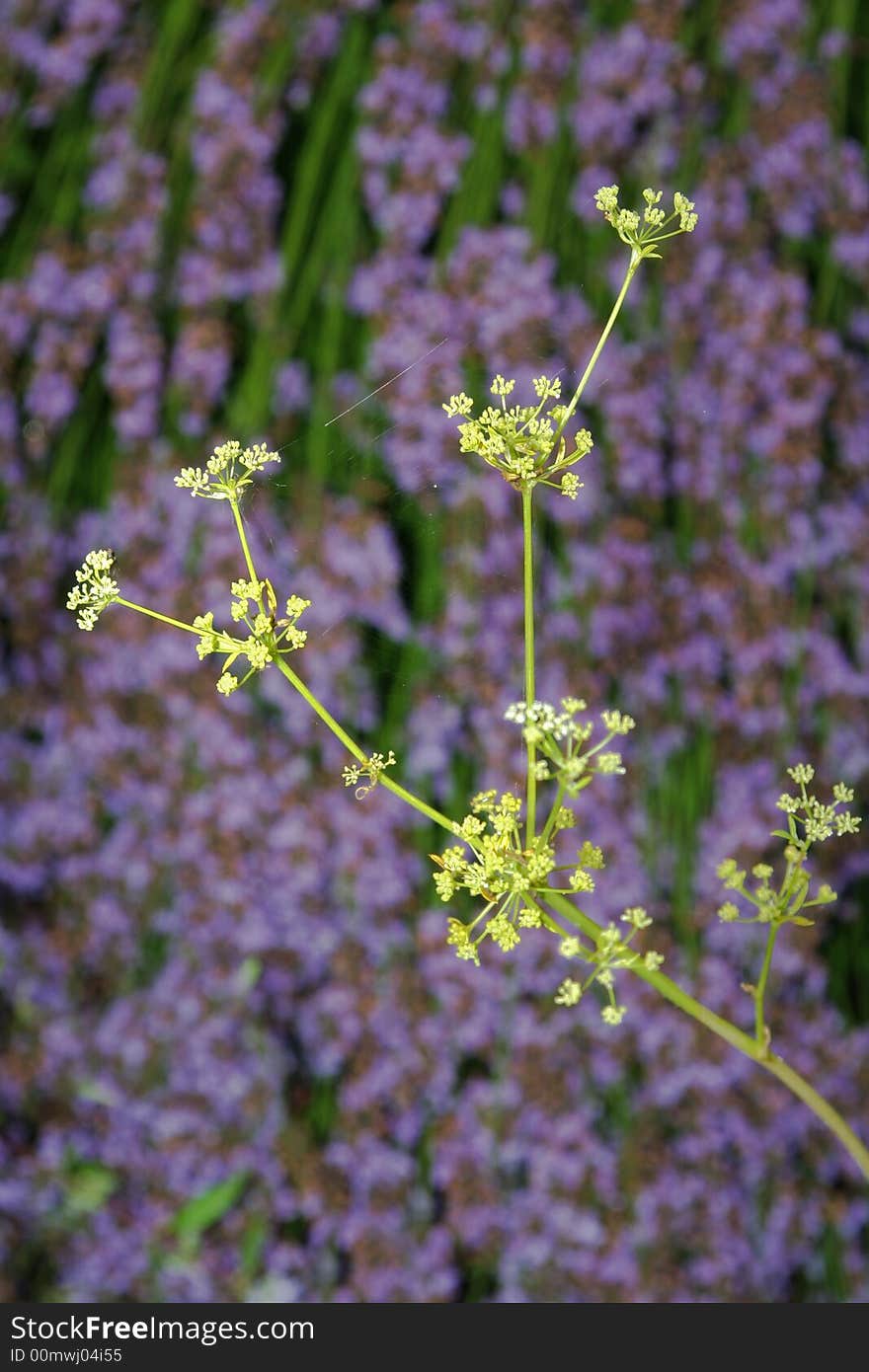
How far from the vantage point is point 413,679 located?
78 cm

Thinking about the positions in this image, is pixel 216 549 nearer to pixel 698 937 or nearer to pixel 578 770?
pixel 698 937

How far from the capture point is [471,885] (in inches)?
10.2

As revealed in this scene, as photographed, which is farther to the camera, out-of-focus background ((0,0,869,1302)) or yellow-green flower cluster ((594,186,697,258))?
out-of-focus background ((0,0,869,1302))

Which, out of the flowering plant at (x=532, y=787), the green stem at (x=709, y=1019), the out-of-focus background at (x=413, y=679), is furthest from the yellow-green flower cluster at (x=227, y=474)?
the out-of-focus background at (x=413, y=679)

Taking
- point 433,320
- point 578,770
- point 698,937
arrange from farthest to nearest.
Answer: point 698,937 → point 433,320 → point 578,770

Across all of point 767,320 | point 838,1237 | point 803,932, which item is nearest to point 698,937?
point 803,932

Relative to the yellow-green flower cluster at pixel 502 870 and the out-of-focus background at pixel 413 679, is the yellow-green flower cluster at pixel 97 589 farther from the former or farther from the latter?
the out-of-focus background at pixel 413 679

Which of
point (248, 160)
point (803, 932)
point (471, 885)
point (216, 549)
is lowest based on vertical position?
point (471, 885)

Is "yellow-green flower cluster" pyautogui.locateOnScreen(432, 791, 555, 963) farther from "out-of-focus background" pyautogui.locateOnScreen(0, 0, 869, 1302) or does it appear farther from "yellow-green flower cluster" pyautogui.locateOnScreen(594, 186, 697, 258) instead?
"out-of-focus background" pyautogui.locateOnScreen(0, 0, 869, 1302)

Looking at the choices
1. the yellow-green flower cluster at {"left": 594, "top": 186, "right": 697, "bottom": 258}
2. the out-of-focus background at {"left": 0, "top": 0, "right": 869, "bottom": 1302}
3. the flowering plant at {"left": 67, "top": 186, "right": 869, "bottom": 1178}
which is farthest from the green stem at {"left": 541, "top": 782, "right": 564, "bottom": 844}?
the out-of-focus background at {"left": 0, "top": 0, "right": 869, "bottom": 1302}

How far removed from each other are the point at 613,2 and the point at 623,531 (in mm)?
347

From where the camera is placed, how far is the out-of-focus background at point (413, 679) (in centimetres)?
82

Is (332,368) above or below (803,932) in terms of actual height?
above

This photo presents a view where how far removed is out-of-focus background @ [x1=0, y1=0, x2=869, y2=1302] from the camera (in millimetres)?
817
